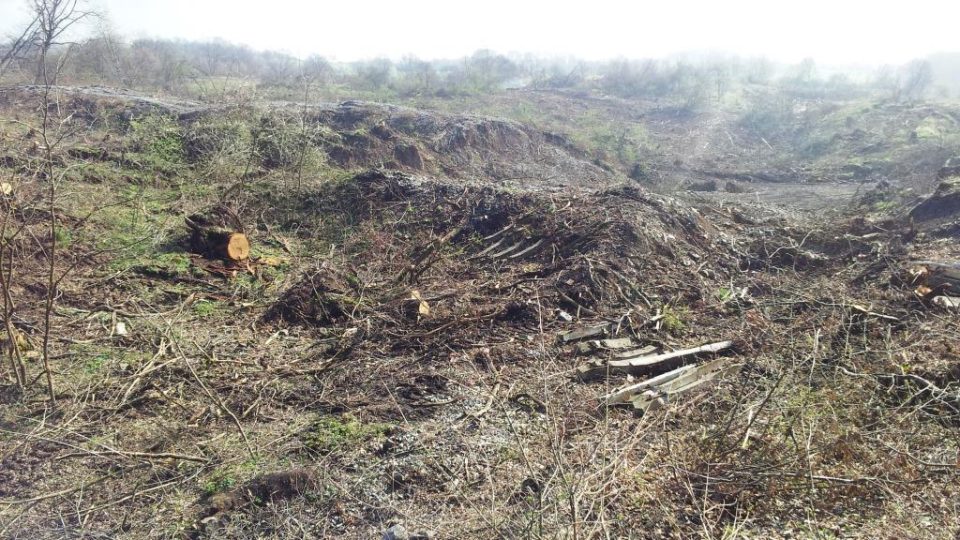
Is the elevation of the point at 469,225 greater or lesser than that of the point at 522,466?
greater

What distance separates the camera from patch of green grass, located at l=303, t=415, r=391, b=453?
3.66m

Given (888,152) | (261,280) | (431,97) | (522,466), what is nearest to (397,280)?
(261,280)

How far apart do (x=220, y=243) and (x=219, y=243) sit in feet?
0.05

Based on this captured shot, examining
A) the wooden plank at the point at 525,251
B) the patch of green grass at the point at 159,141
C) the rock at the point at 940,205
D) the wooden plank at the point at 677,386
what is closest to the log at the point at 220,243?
the wooden plank at the point at 525,251

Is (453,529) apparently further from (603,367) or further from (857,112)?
(857,112)

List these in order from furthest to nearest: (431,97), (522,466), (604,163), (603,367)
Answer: (431,97), (604,163), (603,367), (522,466)

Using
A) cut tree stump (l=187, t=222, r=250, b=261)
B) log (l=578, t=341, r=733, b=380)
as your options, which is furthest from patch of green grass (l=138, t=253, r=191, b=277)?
log (l=578, t=341, r=733, b=380)

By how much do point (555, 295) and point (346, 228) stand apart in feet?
13.9

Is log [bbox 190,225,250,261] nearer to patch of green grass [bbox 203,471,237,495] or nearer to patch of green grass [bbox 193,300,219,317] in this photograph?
patch of green grass [bbox 193,300,219,317]

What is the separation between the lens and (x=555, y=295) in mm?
5941

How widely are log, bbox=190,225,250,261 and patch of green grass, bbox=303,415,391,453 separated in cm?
383

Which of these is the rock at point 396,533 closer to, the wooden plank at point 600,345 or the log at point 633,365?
the log at point 633,365

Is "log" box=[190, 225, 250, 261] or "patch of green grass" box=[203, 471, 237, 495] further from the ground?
"log" box=[190, 225, 250, 261]

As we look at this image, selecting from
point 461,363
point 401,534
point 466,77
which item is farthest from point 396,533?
point 466,77
